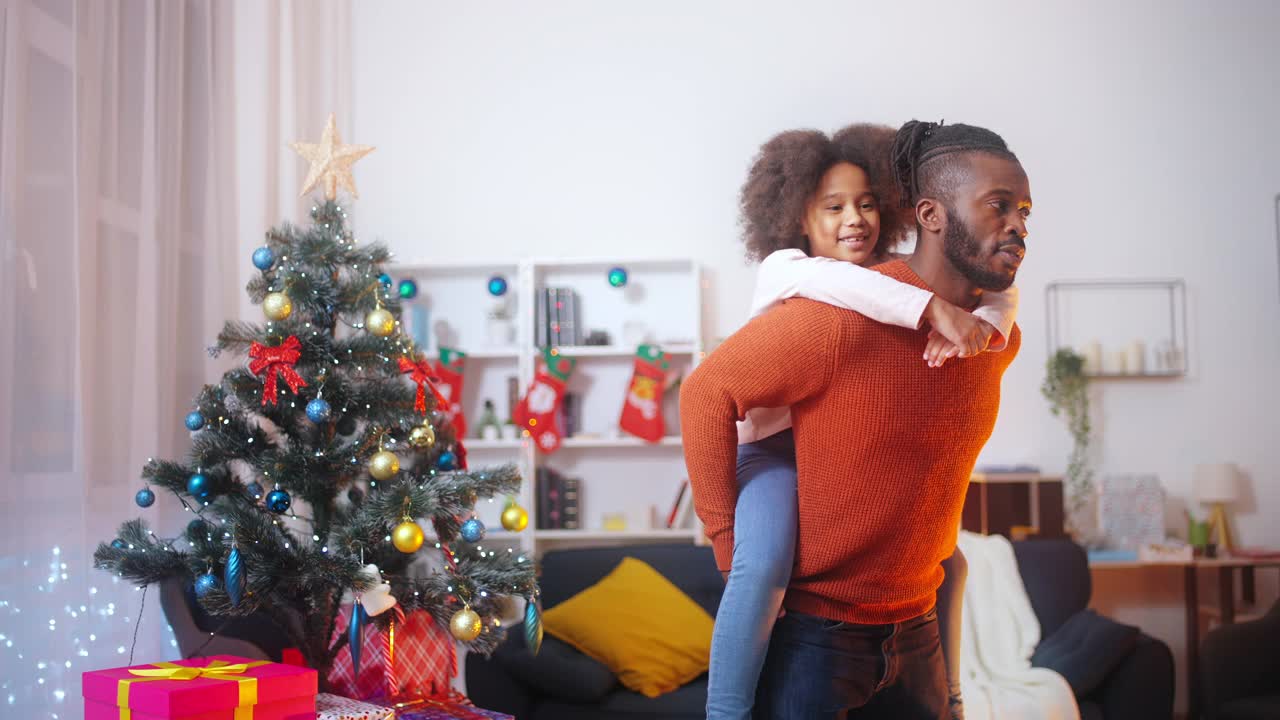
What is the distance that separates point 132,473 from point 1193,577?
13.5 feet

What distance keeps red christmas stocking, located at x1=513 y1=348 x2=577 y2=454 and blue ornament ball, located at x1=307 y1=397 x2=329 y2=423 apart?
7.23 feet

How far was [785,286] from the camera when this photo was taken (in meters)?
1.35

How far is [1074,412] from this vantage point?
14.9 feet

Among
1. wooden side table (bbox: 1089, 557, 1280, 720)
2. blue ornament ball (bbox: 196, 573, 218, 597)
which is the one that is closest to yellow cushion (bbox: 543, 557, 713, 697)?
blue ornament ball (bbox: 196, 573, 218, 597)

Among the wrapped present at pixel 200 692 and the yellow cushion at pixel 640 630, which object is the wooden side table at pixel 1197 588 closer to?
the yellow cushion at pixel 640 630

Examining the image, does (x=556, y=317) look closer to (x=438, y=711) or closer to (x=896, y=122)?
(x=896, y=122)

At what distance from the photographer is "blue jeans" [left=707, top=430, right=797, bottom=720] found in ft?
3.96

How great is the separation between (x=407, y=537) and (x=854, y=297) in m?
1.26

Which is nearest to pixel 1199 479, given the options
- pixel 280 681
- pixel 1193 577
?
pixel 1193 577

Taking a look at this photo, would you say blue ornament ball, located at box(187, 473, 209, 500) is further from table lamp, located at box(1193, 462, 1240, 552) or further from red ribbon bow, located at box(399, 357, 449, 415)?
table lamp, located at box(1193, 462, 1240, 552)

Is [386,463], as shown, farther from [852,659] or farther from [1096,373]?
[1096,373]

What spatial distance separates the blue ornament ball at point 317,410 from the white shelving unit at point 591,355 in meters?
2.30

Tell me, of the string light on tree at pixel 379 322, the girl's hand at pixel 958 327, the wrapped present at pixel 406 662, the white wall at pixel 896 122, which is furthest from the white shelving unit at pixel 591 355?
the girl's hand at pixel 958 327

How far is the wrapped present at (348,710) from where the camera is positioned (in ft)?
6.41
